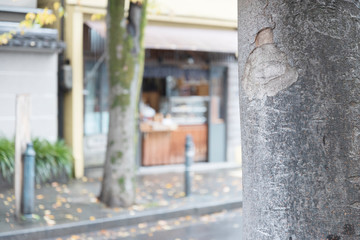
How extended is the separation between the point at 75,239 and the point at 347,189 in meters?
5.65

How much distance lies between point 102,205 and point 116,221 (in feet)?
2.65

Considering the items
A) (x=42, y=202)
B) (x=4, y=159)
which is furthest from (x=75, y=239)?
(x=4, y=159)

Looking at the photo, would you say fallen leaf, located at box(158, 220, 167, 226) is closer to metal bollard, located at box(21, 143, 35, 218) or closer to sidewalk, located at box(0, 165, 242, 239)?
sidewalk, located at box(0, 165, 242, 239)

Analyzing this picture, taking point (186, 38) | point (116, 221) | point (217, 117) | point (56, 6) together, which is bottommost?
point (116, 221)

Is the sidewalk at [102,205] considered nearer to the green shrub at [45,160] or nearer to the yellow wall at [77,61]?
the green shrub at [45,160]

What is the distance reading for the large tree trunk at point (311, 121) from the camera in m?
1.65

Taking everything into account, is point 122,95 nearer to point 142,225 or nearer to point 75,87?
point 142,225

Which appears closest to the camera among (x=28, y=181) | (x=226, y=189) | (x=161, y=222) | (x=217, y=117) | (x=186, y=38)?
(x=28, y=181)

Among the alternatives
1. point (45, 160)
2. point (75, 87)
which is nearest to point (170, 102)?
point (75, 87)

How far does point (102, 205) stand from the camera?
7984 millimetres

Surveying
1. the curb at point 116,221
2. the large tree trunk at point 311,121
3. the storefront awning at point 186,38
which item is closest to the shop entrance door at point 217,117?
the storefront awning at point 186,38

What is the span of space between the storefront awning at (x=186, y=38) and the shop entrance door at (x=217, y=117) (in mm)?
998

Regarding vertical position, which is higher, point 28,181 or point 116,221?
point 28,181

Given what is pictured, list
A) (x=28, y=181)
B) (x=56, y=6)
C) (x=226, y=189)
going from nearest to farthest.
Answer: (x=28, y=181), (x=56, y=6), (x=226, y=189)
